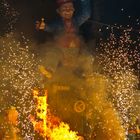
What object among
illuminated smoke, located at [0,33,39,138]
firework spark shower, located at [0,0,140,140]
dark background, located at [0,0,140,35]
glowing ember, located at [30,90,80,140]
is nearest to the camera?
firework spark shower, located at [0,0,140,140]

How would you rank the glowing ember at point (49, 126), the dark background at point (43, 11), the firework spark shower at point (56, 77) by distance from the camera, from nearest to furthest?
the firework spark shower at point (56, 77)
the glowing ember at point (49, 126)
the dark background at point (43, 11)

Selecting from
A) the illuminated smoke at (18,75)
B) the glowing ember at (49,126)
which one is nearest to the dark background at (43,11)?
the illuminated smoke at (18,75)

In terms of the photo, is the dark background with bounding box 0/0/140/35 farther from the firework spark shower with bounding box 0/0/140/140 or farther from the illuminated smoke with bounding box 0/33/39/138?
the illuminated smoke with bounding box 0/33/39/138

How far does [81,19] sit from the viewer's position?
10344mm

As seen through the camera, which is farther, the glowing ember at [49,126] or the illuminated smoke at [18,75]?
the illuminated smoke at [18,75]

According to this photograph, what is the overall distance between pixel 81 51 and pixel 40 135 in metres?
2.67

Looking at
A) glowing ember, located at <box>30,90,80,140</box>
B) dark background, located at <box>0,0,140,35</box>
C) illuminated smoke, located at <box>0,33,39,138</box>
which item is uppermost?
dark background, located at <box>0,0,140,35</box>

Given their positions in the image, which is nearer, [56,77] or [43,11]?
[56,77]

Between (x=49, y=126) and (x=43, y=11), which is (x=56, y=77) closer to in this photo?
(x=49, y=126)

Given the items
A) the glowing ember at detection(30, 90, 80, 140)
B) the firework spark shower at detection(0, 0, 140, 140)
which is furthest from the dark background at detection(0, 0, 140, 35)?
the glowing ember at detection(30, 90, 80, 140)

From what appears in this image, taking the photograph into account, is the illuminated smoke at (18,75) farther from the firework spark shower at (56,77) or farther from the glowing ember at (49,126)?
the glowing ember at (49,126)

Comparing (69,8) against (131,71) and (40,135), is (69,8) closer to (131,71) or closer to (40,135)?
(40,135)

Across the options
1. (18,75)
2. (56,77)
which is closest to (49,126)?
(56,77)

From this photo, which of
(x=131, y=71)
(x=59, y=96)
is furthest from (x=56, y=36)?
(x=131, y=71)
